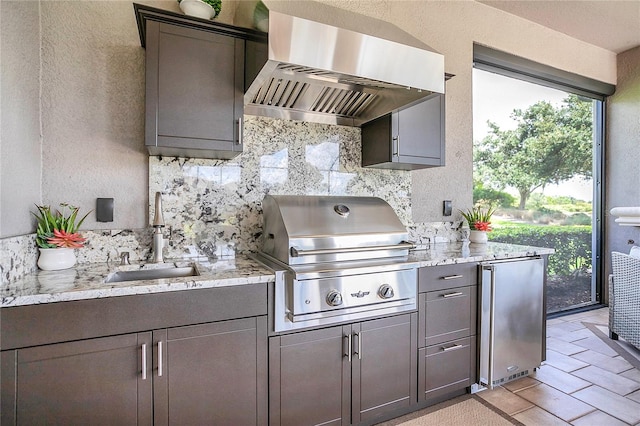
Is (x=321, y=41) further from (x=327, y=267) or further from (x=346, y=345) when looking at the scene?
(x=346, y=345)

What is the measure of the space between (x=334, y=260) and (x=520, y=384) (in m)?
1.65

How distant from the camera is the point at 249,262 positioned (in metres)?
1.85

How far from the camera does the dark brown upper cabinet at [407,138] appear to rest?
2211mm

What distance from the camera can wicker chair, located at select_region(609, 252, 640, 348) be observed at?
252cm

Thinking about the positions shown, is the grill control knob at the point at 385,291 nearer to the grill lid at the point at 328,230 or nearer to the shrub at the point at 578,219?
the grill lid at the point at 328,230

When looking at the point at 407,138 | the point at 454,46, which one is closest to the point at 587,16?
the point at 454,46

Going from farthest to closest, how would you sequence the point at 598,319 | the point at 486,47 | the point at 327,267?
the point at 598,319 → the point at 486,47 → the point at 327,267

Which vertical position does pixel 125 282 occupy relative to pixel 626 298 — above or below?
above

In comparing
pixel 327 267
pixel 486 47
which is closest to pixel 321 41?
pixel 327 267

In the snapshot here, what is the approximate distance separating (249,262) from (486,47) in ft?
9.60

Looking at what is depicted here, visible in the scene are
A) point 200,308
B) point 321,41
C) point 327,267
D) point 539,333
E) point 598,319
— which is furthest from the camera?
point 598,319

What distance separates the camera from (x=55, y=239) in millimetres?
1569

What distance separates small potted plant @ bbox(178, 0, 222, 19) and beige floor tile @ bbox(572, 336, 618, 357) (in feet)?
12.5

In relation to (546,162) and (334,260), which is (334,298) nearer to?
(334,260)
